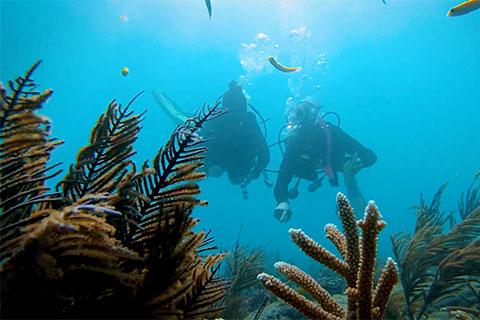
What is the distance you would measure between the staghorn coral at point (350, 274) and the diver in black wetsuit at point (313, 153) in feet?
31.9

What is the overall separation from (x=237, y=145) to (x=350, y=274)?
11.1 meters

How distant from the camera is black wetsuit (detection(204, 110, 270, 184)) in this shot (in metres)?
12.7

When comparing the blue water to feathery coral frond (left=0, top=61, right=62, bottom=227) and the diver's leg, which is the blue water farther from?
feathery coral frond (left=0, top=61, right=62, bottom=227)

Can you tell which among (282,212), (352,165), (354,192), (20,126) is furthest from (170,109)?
(20,126)

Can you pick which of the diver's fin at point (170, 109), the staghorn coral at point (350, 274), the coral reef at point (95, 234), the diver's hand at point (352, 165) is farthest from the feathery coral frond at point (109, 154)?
the diver's fin at point (170, 109)

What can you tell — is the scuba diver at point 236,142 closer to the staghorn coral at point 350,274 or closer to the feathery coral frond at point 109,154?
the feathery coral frond at point 109,154

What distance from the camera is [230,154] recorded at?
42.2 feet

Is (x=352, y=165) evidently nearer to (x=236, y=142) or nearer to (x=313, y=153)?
(x=313, y=153)

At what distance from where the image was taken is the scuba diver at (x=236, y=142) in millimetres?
12664

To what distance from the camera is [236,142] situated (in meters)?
12.7

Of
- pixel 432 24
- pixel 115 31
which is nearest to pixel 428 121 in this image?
pixel 432 24

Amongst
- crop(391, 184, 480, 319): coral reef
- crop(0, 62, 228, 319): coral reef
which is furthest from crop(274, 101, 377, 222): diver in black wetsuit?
crop(0, 62, 228, 319): coral reef

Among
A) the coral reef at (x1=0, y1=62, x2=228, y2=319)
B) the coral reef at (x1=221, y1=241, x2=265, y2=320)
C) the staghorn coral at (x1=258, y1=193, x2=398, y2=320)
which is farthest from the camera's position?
the coral reef at (x1=221, y1=241, x2=265, y2=320)

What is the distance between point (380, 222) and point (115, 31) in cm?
5698
